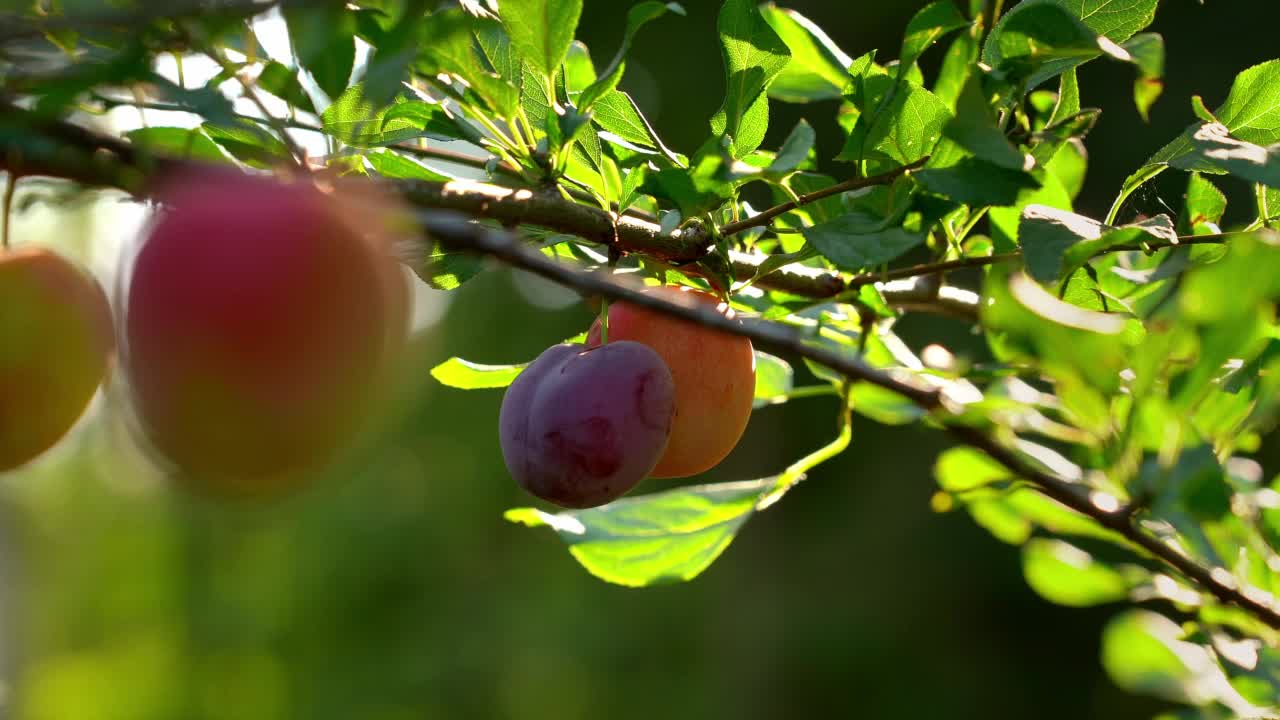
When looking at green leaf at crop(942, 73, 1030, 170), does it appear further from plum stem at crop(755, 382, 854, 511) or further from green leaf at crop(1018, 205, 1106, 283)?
plum stem at crop(755, 382, 854, 511)

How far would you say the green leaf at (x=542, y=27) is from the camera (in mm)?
395

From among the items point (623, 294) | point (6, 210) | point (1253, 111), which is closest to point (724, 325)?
point (623, 294)

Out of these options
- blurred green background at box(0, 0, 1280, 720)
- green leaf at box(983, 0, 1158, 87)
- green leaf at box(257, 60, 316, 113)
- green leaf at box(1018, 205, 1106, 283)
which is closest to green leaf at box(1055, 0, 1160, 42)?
green leaf at box(983, 0, 1158, 87)

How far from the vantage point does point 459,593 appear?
6051 mm

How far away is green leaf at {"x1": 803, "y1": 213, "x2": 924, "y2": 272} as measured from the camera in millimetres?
378

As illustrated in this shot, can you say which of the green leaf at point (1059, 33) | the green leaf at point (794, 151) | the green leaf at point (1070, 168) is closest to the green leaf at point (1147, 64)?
the green leaf at point (1059, 33)

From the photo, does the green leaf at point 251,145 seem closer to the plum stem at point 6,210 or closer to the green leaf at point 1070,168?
the plum stem at point 6,210

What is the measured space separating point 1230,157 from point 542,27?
27 centimetres

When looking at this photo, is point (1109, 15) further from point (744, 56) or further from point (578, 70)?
point (578, 70)

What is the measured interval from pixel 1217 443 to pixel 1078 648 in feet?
11.3

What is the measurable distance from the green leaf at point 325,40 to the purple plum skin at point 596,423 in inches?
5.6

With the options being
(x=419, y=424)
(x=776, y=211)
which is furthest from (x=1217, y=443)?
(x=419, y=424)

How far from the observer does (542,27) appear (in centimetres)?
40

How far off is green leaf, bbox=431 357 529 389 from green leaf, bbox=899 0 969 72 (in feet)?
0.75
